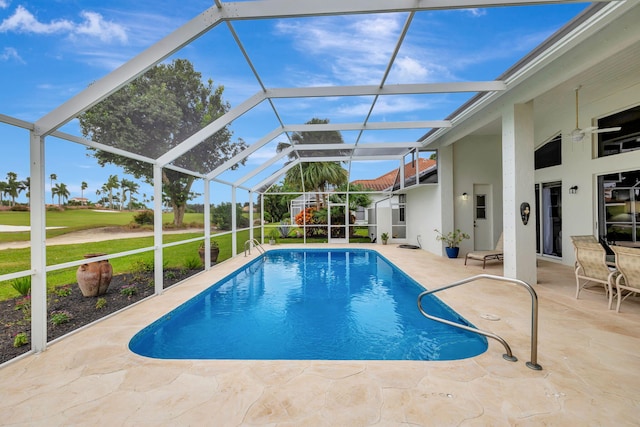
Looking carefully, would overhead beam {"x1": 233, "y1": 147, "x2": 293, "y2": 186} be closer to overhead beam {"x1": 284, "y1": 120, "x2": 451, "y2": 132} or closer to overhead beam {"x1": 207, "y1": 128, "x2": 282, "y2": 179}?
overhead beam {"x1": 207, "y1": 128, "x2": 282, "y2": 179}

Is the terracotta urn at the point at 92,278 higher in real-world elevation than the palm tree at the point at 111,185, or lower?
lower

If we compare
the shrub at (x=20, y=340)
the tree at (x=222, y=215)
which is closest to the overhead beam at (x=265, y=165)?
the tree at (x=222, y=215)

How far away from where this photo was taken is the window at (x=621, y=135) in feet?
18.6

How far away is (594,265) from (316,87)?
5564 mm

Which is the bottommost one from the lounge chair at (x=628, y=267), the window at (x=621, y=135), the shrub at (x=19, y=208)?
the lounge chair at (x=628, y=267)

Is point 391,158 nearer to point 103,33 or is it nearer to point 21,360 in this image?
point 103,33

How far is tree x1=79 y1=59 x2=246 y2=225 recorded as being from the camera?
405 centimetres

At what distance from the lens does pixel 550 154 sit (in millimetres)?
7898


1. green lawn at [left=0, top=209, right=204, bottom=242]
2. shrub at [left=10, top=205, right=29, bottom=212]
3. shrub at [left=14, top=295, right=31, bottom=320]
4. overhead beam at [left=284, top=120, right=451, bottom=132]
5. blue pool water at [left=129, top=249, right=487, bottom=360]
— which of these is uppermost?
overhead beam at [left=284, top=120, right=451, bottom=132]

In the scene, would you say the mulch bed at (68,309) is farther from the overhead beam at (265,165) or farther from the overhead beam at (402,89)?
the overhead beam at (402,89)

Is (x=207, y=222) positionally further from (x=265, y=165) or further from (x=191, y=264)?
(x=265, y=165)

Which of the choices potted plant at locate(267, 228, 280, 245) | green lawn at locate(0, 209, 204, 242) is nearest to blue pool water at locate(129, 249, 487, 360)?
green lawn at locate(0, 209, 204, 242)

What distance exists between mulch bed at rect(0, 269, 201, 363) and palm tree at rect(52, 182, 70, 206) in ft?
5.63

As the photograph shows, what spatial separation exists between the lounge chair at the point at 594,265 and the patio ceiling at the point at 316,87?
120 inches
